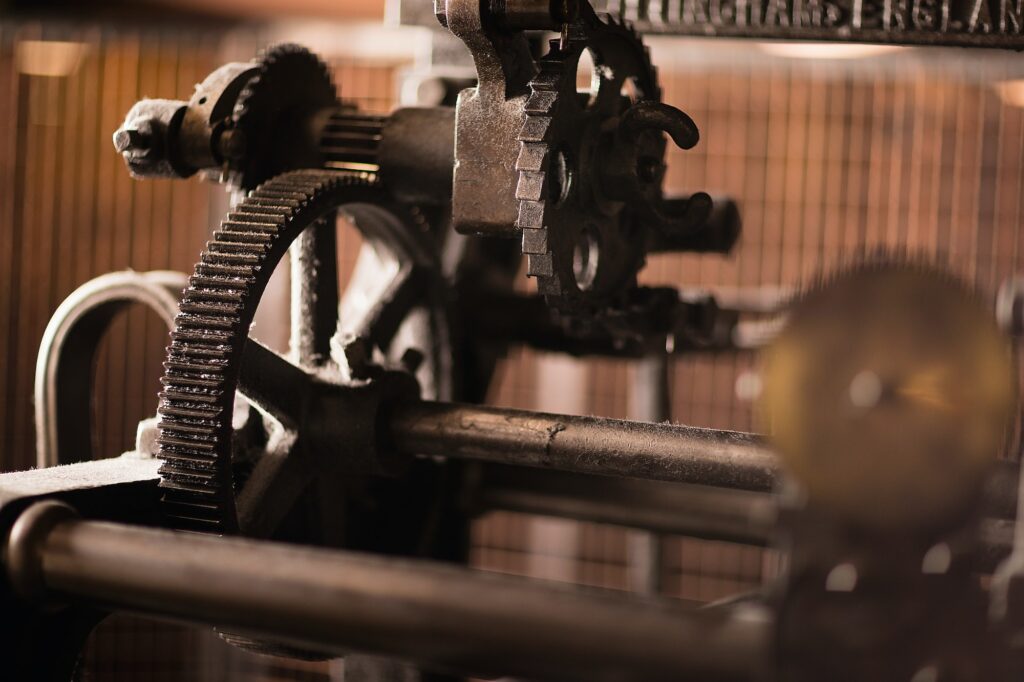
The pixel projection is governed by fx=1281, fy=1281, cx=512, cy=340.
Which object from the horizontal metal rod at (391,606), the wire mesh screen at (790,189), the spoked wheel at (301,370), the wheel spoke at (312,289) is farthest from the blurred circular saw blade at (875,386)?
the wire mesh screen at (790,189)

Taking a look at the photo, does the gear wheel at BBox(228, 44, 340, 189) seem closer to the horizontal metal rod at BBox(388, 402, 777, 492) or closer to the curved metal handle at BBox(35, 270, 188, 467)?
the curved metal handle at BBox(35, 270, 188, 467)

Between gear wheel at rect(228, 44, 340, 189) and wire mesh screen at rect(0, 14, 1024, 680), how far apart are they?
4.97 ft

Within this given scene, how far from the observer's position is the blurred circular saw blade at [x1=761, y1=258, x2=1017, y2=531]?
0.67 meters

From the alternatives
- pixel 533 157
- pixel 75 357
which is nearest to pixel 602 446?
pixel 533 157

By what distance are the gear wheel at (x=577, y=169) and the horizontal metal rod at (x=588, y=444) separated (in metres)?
0.14

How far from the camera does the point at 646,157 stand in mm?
1316

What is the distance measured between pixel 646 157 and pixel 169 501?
58 centimetres

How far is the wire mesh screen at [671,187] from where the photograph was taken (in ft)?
9.76

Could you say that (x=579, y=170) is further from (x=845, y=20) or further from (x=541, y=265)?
(x=845, y=20)

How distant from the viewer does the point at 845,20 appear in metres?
1.42

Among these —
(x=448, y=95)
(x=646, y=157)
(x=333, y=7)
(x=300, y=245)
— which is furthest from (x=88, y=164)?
(x=646, y=157)

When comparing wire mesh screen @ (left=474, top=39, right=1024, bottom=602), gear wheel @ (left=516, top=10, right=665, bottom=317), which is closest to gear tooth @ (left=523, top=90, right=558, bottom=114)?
gear wheel @ (left=516, top=10, right=665, bottom=317)

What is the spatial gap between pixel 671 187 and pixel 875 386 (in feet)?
8.35

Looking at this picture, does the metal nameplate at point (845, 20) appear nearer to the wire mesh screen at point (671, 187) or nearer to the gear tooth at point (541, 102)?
the gear tooth at point (541, 102)
